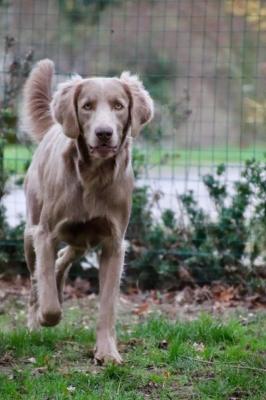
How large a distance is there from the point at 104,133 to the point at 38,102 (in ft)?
6.14

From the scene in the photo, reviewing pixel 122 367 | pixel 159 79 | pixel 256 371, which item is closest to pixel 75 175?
pixel 122 367

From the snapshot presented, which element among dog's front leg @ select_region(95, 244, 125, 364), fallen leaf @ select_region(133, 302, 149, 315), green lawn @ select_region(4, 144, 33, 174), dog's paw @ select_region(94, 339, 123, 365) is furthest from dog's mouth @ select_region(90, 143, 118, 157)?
green lawn @ select_region(4, 144, 33, 174)

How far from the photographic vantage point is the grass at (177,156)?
9.40 m

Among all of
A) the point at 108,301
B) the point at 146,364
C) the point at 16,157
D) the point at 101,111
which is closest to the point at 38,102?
the point at 101,111

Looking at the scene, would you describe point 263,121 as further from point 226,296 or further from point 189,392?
point 189,392

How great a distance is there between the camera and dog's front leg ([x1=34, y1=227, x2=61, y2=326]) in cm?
620

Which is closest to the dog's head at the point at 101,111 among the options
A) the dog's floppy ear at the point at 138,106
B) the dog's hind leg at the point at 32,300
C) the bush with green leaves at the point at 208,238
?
the dog's floppy ear at the point at 138,106

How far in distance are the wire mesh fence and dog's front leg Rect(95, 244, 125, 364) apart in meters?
3.10

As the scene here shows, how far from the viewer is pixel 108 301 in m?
6.27

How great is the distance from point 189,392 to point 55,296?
129 cm

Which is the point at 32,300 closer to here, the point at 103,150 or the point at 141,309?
the point at 141,309

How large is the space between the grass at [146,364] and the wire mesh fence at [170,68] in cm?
269

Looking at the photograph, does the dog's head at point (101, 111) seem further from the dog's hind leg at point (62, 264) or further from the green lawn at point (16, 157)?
the green lawn at point (16, 157)

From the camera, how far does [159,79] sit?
9.73 meters
